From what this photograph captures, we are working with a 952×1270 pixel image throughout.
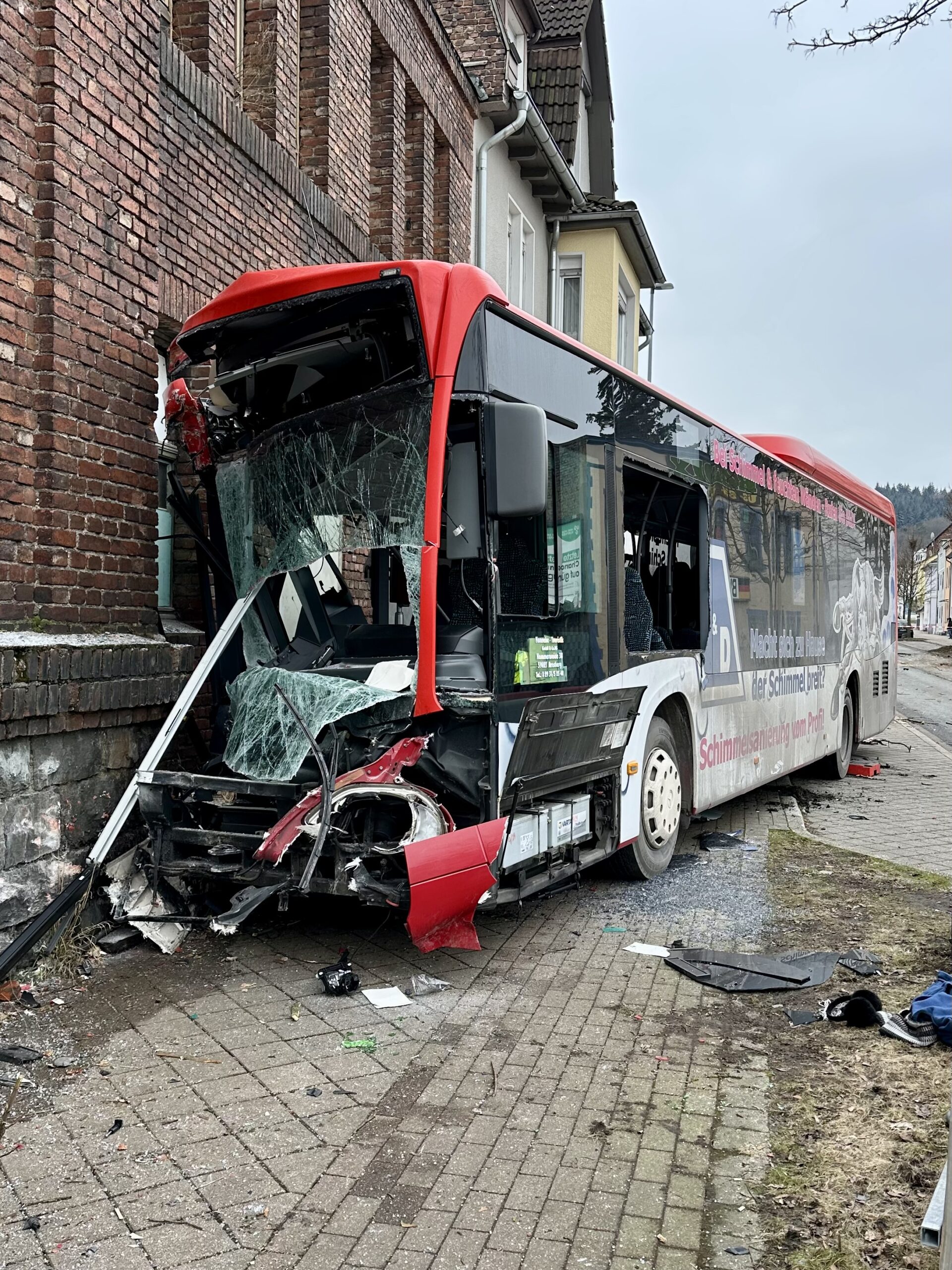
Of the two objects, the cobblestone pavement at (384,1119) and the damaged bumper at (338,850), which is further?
the damaged bumper at (338,850)

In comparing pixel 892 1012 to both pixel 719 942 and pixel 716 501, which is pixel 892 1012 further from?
pixel 716 501

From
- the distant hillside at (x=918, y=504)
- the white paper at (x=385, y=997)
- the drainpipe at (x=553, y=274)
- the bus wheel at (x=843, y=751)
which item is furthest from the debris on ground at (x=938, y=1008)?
the distant hillside at (x=918, y=504)

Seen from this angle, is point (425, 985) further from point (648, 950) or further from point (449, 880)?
point (648, 950)

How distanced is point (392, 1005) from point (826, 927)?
2.65m

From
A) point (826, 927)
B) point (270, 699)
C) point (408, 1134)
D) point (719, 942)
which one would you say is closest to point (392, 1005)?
point (408, 1134)

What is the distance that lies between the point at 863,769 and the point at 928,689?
1983 centimetres

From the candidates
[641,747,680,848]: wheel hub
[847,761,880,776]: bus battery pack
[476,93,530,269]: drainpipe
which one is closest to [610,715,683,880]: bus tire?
[641,747,680,848]: wheel hub

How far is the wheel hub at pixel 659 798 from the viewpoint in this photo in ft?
22.7

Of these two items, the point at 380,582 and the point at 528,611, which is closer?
the point at 528,611

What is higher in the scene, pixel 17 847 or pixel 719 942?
pixel 17 847

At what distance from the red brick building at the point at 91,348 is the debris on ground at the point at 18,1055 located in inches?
35.1

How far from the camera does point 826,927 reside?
6.05 metres

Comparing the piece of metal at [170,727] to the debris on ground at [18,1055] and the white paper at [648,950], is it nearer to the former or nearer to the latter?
the debris on ground at [18,1055]

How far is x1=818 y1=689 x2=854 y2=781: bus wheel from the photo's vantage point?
502 inches
